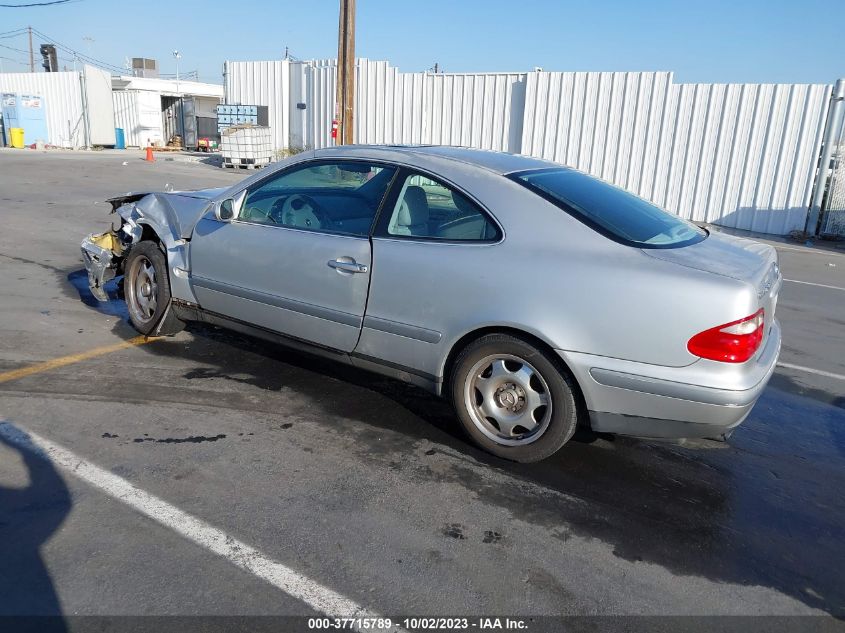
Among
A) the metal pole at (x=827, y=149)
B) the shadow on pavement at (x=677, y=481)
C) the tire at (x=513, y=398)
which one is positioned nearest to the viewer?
the shadow on pavement at (x=677, y=481)

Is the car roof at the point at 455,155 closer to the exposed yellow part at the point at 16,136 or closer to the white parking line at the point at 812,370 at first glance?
the white parking line at the point at 812,370

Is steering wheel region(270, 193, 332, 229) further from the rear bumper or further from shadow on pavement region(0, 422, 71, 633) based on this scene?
shadow on pavement region(0, 422, 71, 633)

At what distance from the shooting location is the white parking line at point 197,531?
8.51ft

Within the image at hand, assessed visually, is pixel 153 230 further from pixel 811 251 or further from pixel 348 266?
pixel 811 251

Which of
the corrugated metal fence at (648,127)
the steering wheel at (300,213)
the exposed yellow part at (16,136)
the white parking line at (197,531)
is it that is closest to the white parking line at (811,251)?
the corrugated metal fence at (648,127)

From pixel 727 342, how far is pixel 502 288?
43.4 inches

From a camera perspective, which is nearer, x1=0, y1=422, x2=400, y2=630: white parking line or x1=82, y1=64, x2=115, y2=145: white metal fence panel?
x1=0, y1=422, x2=400, y2=630: white parking line


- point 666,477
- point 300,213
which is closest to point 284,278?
point 300,213

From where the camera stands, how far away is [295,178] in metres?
4.55

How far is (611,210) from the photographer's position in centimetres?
387

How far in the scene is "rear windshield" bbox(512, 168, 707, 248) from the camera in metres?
3.60

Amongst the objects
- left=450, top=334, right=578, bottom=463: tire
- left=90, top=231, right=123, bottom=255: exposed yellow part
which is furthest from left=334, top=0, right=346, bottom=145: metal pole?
left=450, top=334, right=578, bottom=463: tire

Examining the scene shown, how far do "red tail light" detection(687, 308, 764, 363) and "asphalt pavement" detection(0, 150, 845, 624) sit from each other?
2.64 ft

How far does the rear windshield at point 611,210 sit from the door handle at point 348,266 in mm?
1026
